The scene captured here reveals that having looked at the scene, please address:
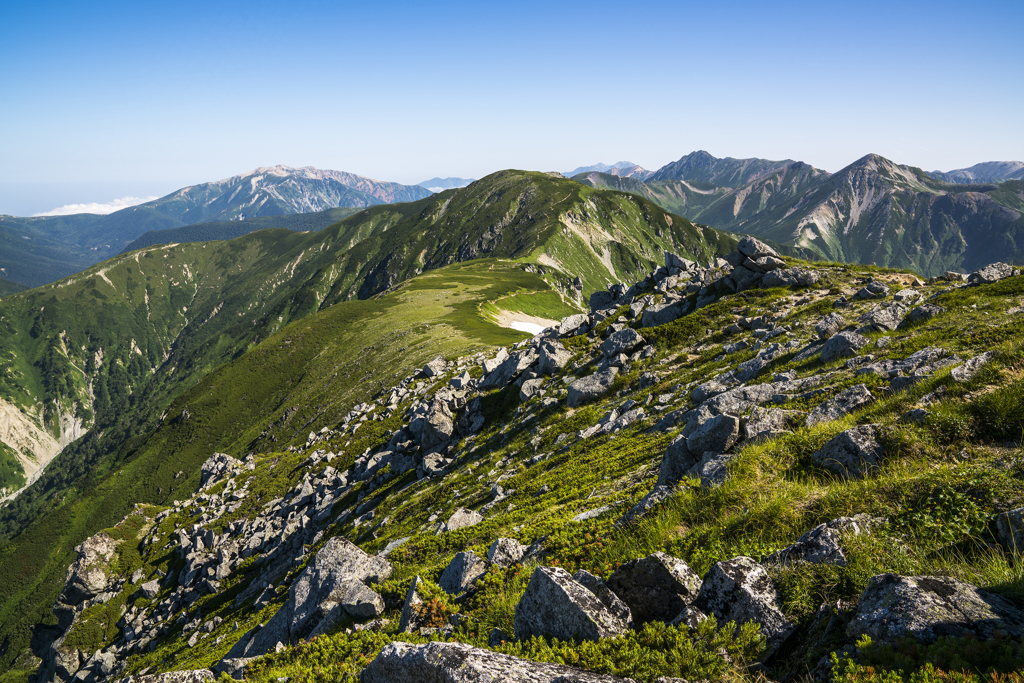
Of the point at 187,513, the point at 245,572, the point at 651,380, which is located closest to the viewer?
the point at 651,380

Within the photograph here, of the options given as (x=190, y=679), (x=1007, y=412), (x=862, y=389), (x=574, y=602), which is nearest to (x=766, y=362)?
(x=862, y=389)

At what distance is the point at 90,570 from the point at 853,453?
104 metres

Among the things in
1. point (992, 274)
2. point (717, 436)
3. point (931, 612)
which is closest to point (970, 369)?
point (717, 436)

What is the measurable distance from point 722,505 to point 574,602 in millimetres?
4421

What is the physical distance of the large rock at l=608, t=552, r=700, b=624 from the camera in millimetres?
7176

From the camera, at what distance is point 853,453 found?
388 inches

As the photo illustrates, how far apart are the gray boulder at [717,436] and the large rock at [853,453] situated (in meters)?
2.77

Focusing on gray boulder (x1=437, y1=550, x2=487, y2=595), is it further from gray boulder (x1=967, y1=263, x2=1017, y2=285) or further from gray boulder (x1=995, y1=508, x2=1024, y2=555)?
gray boulder (x1=967, y1=263, x2=1017, y2=285)

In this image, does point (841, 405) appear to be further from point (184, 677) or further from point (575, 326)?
point (575, 326)

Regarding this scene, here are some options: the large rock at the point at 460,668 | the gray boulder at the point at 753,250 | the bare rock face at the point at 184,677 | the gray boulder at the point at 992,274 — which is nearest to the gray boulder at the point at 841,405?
the large rock at the point at 460,668

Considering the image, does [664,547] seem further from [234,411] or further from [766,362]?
[234,411]

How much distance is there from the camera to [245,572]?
46469 millimetres

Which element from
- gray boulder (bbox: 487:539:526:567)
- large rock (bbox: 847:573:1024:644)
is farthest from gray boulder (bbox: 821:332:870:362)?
large rock (bbox: 847:573:1024:644)

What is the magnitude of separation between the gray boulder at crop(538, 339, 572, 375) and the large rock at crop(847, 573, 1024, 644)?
34.6m
